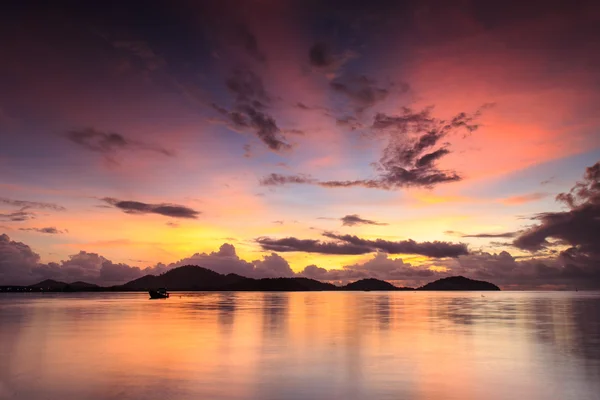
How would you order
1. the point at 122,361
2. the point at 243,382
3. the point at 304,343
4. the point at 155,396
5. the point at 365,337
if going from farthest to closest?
1. the point at 365,337
2. the point at 304,343
3. the point at 122,361
4. the point at 243,382
5. the point at 155,396

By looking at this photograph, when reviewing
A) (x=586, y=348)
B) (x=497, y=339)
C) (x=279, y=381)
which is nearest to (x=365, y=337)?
(x=497, y=339)

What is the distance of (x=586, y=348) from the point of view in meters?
34.5

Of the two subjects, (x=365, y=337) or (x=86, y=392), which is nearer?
(x=86, y=392)

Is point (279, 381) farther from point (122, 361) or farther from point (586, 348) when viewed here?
point (586, 348)

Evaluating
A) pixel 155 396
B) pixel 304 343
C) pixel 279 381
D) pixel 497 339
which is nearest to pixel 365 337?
pixel 304 343

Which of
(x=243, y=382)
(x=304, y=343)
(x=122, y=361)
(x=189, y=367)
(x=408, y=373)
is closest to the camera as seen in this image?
(x=243, y=382)

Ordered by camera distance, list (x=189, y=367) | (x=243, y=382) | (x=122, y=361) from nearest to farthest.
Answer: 1. (x=243, y=382)
2. (x=189, y=367)
3. (x=122, y=361)

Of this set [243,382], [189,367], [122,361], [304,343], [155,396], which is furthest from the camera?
[304,343]

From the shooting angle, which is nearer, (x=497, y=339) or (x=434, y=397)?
(x=434, y=397)

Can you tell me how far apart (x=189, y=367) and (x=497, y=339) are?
1055 inches

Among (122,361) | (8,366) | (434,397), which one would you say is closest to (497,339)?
(434,397)

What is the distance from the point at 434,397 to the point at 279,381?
749 centimetres

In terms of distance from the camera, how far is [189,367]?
88.1 ft

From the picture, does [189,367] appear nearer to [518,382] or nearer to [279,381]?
[279,381]
